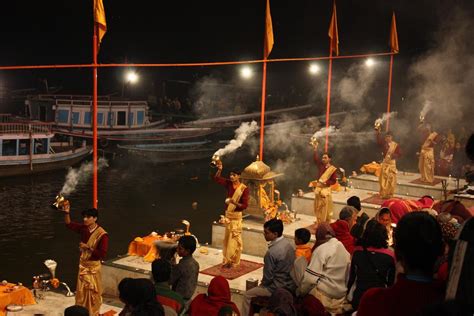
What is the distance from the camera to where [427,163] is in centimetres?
1883

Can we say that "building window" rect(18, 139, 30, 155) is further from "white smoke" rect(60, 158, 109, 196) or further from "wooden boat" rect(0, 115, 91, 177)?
"white smoke" rect(60, 158, 109, 196)

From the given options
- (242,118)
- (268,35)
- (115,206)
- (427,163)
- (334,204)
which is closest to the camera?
(268,35)

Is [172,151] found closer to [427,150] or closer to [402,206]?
[427,150]

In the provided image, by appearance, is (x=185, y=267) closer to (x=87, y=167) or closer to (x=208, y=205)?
(x=208, y=205)

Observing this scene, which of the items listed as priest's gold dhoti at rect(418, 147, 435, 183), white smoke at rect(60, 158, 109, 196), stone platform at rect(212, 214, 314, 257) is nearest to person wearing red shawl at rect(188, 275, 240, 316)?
stone platform at rect(212, 214, 314, 257)

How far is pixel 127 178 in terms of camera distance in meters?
30.2

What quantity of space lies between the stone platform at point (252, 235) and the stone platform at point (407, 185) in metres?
5.19

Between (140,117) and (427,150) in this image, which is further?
(140,117)

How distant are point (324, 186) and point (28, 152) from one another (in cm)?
1924

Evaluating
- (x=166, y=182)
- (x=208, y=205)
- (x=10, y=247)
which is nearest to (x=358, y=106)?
(x=166, y=182)

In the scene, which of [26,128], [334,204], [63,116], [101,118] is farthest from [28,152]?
[334,204]

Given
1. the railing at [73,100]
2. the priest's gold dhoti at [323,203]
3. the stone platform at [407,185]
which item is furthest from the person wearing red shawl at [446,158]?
the railing at [73,100]

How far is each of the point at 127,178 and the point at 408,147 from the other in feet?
49.9

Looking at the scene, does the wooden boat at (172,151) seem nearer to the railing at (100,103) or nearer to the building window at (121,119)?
the building window at (121,119)
